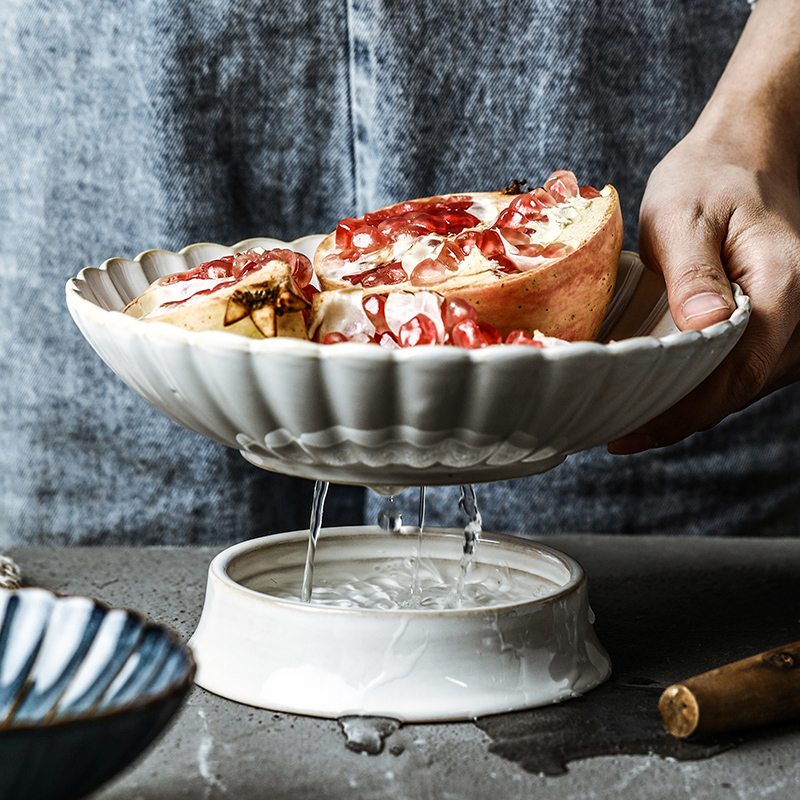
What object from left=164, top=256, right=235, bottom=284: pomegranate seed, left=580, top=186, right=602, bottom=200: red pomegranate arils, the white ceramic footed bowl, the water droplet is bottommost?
the water droplet

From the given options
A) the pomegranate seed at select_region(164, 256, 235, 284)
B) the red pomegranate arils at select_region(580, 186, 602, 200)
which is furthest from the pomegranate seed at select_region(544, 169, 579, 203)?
the pomegranate seed at select_region(164, 256, 235, 284)

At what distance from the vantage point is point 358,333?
0.51 m

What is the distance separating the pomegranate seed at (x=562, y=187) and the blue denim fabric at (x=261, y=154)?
398 mm

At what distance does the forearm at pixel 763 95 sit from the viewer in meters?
0.76

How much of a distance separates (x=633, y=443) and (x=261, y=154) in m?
0.54

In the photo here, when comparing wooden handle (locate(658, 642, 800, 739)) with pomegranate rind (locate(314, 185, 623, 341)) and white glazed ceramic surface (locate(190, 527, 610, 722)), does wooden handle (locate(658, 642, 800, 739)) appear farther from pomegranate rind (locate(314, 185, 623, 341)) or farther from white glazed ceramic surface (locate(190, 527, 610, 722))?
pomegranate rind (locate(314, 185, 623, 341))

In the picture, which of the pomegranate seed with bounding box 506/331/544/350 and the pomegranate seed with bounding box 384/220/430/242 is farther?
the pomegranate seed with bounding box 384/220/430/242

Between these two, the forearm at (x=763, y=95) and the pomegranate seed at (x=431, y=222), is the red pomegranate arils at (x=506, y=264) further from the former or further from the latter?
the forearm at (x=763, y=95)

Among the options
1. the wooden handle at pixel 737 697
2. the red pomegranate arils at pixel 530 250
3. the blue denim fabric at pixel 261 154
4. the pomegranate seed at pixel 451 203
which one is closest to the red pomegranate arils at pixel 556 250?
the red pomegranate arils at pixel 530 250

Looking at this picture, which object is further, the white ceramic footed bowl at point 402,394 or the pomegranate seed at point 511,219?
the pomegranate seed at point 511,219

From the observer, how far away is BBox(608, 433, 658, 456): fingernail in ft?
2.25

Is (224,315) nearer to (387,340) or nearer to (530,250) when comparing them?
(387,340)

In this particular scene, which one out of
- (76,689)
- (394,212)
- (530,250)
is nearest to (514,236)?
(530,250)

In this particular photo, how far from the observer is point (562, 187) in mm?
618
